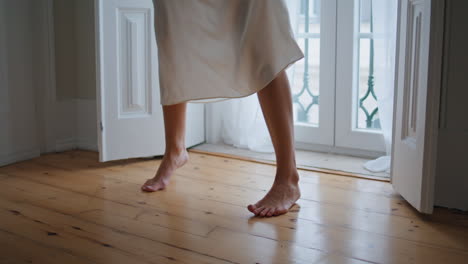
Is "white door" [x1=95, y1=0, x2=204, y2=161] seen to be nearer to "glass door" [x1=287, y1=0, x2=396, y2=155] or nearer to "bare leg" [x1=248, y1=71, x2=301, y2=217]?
"glass door" [x1=287, y1=0, x2=396, y2=155]

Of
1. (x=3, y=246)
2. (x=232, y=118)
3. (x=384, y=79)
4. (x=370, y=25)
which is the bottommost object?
(x=3, y=246)

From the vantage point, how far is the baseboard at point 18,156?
2.60 metres

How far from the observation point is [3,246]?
1.58 m

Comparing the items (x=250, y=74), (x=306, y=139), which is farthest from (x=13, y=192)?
(x=306, y=139)

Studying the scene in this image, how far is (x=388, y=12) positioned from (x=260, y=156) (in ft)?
2.98

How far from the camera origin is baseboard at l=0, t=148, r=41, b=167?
260cm

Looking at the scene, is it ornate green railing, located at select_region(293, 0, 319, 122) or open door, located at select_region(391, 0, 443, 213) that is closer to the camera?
open door, located at select_region(391, 0, 443, 213)

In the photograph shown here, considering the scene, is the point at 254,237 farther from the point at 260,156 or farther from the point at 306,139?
the point at 306,139

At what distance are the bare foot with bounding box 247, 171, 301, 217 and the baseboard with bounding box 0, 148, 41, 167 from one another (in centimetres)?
135

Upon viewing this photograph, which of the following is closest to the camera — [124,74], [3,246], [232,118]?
[3,246]

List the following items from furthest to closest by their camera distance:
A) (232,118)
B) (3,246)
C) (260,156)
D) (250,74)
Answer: (232,118) < (260,156) < (250,74) < (3,246)

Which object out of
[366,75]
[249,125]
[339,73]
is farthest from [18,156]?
[366,75]

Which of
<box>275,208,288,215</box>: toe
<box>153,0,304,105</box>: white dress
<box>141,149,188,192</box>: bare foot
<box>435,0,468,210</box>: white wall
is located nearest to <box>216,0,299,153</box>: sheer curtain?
<box>141,149,188,192</box>: bare foot

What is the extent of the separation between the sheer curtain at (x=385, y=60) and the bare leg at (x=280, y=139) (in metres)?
0.66
